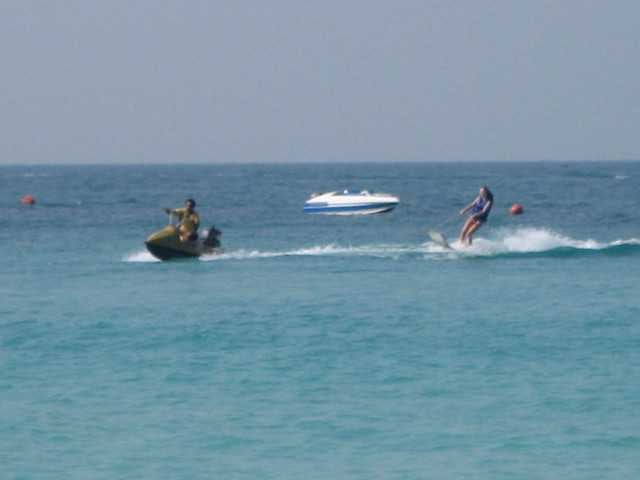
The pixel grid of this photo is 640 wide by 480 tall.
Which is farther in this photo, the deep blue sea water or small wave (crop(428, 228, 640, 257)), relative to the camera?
small wave (crop(428, 228, 640, 257))

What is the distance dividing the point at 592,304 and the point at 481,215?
8476mm

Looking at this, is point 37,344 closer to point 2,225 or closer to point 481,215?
point 481,215

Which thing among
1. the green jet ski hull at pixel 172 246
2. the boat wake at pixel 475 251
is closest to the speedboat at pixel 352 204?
the boat wake at pixel 475 251

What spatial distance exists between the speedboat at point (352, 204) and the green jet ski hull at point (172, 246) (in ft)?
86.0

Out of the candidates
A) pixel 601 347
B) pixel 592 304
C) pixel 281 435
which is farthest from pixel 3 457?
pixel 592 304

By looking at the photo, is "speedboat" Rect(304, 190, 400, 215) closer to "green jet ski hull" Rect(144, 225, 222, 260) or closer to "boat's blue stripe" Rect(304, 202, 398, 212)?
"boat's blue stripe" Rect(304, 202, 398, 212)

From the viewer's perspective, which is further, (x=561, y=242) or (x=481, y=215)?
(x=561, y=242)

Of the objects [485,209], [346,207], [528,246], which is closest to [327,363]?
[485,209]

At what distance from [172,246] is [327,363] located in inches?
549

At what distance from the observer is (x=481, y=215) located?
32.2 metres

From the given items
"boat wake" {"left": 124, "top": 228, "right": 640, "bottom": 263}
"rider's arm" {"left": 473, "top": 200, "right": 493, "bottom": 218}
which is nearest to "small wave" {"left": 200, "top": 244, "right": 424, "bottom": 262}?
"boat wake" {"left": 124, "top": 228, "right": 640, "bottom": 263}

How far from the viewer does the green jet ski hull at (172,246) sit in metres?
31.5

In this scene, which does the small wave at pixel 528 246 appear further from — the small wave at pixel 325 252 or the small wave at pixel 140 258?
the small wave at pixel 140 258

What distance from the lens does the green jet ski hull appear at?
31516 millimetres
